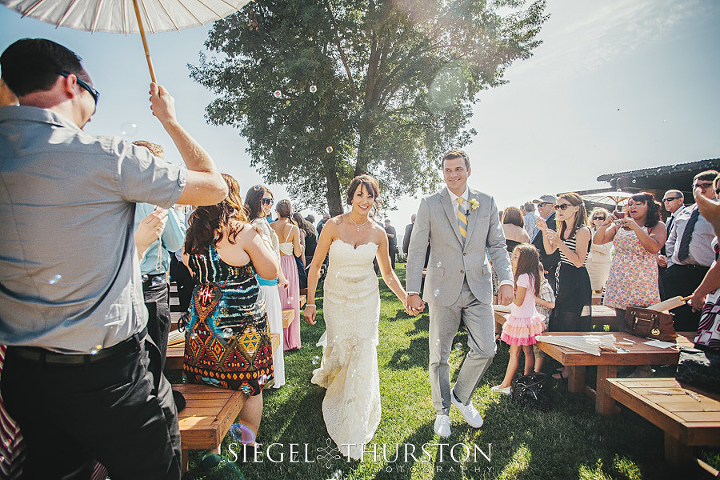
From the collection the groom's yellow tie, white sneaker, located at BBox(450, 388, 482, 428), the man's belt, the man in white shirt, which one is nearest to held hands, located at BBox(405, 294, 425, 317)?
the groom's yellow tie

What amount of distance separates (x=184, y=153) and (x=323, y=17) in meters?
14.4

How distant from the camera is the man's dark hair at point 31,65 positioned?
4.15 feet

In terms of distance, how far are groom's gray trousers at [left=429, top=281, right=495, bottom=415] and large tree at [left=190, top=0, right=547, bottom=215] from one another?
11570 mm

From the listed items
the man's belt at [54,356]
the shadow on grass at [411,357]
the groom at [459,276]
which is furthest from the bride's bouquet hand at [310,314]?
the man's belt at [54,356]

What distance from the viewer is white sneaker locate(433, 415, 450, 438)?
3.17 meters

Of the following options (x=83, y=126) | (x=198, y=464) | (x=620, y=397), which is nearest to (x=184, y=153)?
(x=83, y=126)

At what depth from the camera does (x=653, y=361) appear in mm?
3557

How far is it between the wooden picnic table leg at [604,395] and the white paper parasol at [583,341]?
0.21 metres

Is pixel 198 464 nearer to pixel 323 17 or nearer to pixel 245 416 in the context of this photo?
pixel 245 416

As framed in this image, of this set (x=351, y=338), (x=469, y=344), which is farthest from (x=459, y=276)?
(x=351, y=338)

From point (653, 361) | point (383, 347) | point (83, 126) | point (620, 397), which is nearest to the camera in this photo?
point (83, 126)

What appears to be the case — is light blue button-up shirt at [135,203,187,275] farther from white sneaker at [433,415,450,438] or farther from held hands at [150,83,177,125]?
white sneaker at [433,415,450,438]

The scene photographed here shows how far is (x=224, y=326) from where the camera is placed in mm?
2541

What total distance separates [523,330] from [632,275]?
1.69m
